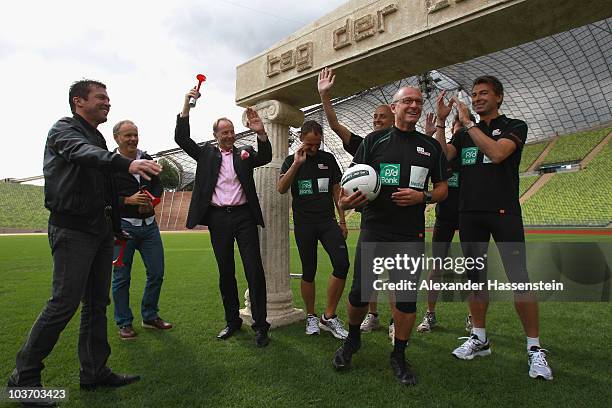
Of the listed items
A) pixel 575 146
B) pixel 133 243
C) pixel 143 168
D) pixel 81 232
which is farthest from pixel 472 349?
pixel 575 146

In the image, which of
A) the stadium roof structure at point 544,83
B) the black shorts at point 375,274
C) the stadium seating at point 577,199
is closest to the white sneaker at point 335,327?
the black shorts at point 375,274

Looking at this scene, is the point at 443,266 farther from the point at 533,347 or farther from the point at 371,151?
the point at 371,151

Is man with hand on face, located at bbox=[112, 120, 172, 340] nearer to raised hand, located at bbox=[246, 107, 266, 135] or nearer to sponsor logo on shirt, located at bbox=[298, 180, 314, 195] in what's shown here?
A: raised hand, located at bbox=[246, 107, 266, 135]

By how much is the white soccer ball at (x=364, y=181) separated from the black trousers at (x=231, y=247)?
1.34 metres

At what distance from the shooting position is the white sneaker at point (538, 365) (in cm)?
274

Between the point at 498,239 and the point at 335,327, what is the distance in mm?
1687

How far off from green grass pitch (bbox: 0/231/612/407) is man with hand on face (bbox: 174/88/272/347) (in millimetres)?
390

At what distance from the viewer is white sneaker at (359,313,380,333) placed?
13.2 feet

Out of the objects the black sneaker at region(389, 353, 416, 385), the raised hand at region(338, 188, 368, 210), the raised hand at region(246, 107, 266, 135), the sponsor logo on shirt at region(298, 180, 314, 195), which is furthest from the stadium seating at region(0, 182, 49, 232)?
the black sneaker at region(389, 353, 416, 385)

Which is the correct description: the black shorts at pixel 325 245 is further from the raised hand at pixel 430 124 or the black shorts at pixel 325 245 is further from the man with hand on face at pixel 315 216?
the raised hand at pixel 430 124

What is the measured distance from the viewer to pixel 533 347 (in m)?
2.92

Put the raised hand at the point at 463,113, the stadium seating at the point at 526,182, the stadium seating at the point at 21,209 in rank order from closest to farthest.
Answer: the raised hand at the point at 463,113, the stadium seating at the point at 526,182, the stadium seating at the point at 21,209

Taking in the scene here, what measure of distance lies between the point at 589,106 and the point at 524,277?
146ft

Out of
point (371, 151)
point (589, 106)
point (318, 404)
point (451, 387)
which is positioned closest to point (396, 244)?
point (371, 151)
